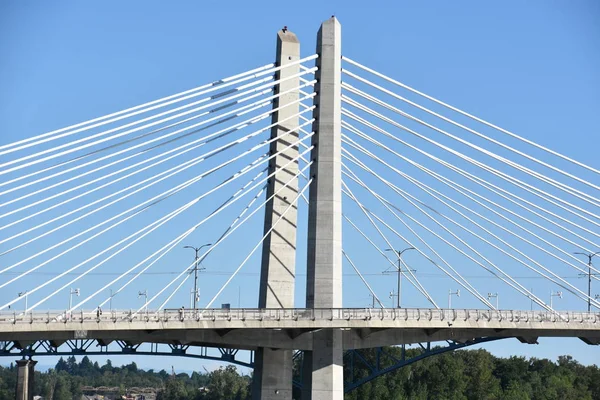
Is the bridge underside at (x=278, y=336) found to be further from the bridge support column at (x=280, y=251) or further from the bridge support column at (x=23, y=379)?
the bridge support column at (x=23, y=379)

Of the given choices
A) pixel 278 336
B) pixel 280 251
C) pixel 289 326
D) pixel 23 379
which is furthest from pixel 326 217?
pixel 23 379

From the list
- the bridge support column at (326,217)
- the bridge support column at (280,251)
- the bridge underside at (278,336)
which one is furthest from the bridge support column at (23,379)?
the bridge support column at (326,217)

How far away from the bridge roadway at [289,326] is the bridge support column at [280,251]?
2.14m

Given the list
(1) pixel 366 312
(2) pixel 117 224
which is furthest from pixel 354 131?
(2) pixel 117 224

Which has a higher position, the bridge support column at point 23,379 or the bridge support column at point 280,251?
the bridge support column at point 280,251

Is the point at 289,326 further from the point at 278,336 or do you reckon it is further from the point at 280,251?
the point at 280,251

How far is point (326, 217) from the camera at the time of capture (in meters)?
90.7

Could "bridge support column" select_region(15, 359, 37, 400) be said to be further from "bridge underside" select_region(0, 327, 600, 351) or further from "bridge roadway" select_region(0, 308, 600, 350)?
"bridge underside" select_region(0, 327, 600, 351)

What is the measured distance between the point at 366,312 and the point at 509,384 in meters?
103

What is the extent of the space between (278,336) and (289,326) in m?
5.35

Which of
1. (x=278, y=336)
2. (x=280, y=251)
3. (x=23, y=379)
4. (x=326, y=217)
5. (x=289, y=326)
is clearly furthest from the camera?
(x=280, y=251)

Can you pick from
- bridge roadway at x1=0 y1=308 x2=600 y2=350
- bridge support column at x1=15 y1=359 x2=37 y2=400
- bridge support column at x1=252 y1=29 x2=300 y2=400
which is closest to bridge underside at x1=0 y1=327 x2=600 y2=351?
bridge roadway at x1=0 y1=308 x2=600 y2=350

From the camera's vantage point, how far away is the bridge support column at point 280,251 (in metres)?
97.6

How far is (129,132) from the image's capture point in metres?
83.7
